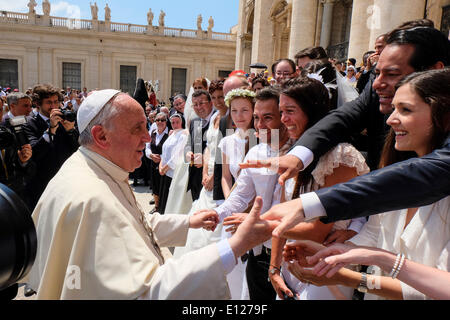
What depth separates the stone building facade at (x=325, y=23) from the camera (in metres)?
8.12

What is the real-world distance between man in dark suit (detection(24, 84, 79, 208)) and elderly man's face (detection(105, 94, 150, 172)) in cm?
298

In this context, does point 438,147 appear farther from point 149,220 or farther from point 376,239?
point 149,220

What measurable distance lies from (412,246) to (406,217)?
196mm

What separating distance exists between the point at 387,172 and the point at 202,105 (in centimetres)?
386

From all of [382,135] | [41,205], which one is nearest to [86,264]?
[41,205]

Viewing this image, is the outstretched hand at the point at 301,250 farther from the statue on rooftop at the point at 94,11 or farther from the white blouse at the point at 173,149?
the statue on rooftop at the point at 94,11

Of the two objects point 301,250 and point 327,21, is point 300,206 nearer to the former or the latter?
point 301,250

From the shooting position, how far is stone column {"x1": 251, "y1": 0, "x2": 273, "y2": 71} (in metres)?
19.7

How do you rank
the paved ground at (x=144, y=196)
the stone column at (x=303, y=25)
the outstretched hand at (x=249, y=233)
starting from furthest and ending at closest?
the stone column at (x=303, y=25) → the paved ground at (x=144, y=196) → the outstretched hand at (x=249, y=233)

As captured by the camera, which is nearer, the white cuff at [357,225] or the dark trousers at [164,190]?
the white cuff at [357,225]

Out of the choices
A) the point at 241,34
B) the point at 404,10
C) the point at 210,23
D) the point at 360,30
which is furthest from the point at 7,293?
the point at 210,23

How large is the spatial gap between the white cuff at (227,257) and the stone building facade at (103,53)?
32976mm

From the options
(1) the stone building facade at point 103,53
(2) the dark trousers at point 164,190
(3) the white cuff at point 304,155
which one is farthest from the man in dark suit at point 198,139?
(1) the stone building facade at point 103,53

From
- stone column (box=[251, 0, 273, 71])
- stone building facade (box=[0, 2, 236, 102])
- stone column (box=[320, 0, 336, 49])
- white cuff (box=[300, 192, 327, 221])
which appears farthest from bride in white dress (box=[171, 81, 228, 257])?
stone building facade (box=[0, 2, 236, 102])
